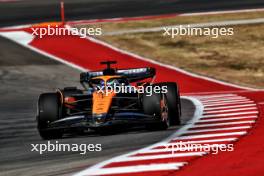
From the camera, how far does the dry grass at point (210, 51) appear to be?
101 ft

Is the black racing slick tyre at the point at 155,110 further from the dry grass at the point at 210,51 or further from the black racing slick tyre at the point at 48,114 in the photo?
the dry grass at the point at 210,51

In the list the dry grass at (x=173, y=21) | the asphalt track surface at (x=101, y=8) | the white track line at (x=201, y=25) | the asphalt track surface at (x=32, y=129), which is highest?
the asphalt track surface at (x=101, y=8)

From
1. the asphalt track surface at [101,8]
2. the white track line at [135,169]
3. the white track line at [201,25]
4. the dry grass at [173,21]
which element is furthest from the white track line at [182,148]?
the asphalt track surface at [101,8]

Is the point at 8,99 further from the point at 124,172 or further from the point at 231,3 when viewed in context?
the point at 231,3

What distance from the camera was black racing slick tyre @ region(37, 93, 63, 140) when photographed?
52.5ft

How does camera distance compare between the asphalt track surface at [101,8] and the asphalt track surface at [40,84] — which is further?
the asphalt track surface at [101,8]

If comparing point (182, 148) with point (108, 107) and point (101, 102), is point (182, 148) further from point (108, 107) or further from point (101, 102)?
point (101, 102)

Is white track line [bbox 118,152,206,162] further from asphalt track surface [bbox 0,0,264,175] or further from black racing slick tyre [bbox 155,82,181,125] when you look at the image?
black racing slick tyre [bbox 155,82,181,125]

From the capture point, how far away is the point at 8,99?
24281mm

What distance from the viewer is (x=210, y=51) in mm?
34688

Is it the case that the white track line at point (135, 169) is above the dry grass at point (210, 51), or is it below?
below

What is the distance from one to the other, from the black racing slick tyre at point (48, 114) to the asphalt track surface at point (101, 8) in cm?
2469

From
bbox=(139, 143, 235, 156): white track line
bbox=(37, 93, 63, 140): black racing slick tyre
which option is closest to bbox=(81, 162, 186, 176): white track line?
bbox=(139, 143, 235, 156): white track line

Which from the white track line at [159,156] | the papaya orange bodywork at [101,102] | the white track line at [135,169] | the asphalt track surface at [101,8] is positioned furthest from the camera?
the asphalt track surface at [101,8]
